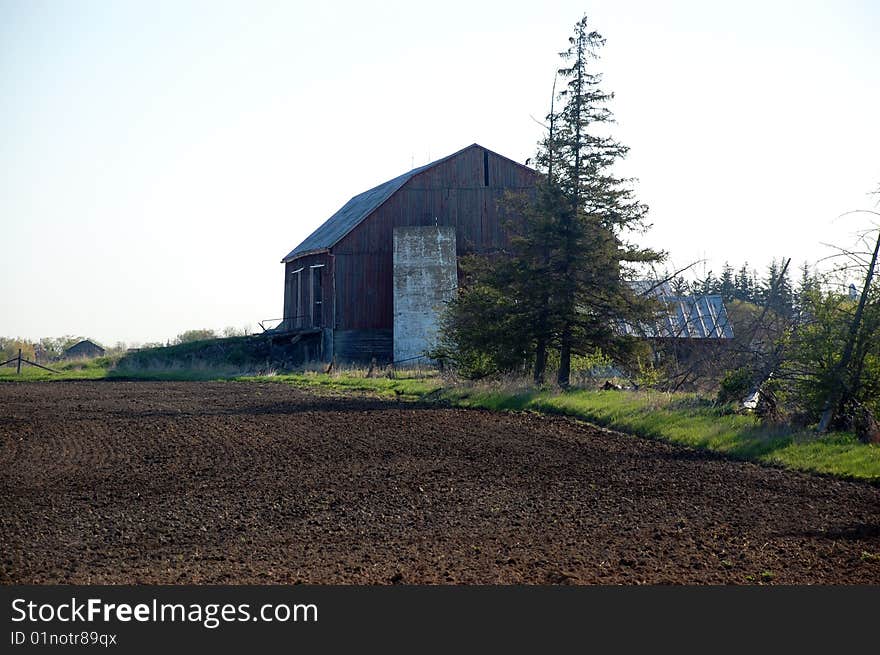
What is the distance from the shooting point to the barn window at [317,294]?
4234 cm

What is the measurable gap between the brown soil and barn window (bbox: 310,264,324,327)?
2331 cm

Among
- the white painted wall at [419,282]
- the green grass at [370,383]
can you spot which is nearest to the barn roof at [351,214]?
the white painted wall at [419,282]

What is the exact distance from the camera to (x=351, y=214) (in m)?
46.7

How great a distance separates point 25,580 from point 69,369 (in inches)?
1640

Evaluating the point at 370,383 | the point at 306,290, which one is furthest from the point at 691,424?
the point at 306,290

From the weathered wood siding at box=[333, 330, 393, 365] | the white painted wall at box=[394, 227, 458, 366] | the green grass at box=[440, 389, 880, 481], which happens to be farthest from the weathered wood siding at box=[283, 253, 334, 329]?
the green grass at box=[440, 389, 880, 481]

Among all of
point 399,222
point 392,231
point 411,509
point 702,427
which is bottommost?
point 411,509

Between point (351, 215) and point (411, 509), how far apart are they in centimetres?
3615

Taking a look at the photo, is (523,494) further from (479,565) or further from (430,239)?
(430,239)

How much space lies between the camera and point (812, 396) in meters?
15.6

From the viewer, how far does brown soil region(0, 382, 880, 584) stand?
26.6 ft

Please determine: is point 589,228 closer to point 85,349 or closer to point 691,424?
point 691,424

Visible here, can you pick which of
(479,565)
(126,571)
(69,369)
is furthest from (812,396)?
(69,369)

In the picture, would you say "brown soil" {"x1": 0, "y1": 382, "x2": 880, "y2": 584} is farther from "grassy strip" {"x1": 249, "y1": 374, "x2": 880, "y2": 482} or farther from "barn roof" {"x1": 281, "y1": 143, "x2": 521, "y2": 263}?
"barn roof" {"x1": 281, "y1": 143, "x2": 521, "y2": 263}
